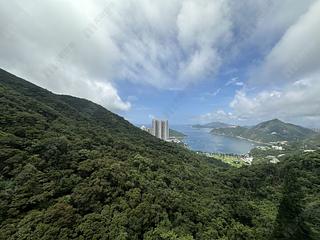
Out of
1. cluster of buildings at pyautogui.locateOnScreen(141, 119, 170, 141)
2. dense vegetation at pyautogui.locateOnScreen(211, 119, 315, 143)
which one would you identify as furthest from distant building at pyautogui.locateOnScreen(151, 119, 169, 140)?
dense vegetation at pyautogui.locateOnScreen(211, 119, 315, 143)

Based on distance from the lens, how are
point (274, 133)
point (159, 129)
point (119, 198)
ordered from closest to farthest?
point (119, 198) < point (159, 129) < point (274, 133)

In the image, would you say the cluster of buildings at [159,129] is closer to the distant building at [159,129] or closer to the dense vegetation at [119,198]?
the distant building at [159,129]

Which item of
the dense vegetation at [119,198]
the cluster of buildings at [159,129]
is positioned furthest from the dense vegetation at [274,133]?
the dense vegetation at [119,198]

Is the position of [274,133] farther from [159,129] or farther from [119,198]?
[119,198]

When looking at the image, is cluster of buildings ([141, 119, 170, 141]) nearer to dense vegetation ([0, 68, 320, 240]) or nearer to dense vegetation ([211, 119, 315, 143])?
dense vegetation ([0, 68, 320, 240])

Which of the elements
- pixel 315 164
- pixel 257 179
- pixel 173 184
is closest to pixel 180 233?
pixel 173 184

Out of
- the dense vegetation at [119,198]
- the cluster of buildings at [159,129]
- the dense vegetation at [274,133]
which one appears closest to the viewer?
the dense vegetation at [119,198]

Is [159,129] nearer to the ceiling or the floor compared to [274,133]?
nearer to the floor

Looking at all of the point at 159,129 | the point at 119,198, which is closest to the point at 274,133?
the point at 159,129

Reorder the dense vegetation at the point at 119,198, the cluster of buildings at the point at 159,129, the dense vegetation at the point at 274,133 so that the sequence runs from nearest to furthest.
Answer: the dense vegetation at the point at 119,198
the cluster of buildings at the point at 159,129
the dense vegetation at the point at 274,133
